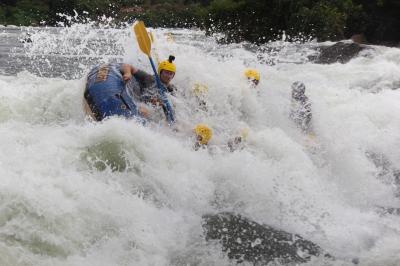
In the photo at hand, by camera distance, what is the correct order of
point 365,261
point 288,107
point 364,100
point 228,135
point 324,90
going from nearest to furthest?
point 365,261, point 228,135, point 288,107, point 364,100, point 324,90

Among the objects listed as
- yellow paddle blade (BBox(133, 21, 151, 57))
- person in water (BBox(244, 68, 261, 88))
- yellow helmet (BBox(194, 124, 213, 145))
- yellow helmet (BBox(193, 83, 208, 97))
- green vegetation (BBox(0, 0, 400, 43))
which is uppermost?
yellow paddle blade (BBox(133, 21, 151, 57))

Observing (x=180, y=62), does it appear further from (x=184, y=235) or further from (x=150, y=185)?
(x=184, y=235)

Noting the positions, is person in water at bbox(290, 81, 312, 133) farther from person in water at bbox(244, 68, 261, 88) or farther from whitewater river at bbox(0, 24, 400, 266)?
person in water at bbox(244, 68, 261, 88)

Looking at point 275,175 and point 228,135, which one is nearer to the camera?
point 275,175

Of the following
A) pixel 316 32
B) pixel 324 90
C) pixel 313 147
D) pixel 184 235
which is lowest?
pixel 316 32

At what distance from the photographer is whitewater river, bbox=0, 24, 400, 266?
3955 mm

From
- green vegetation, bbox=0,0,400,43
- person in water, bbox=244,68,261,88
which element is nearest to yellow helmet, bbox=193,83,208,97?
person in water, bbox=244,68,261,88

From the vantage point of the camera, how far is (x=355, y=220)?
16.6 feet

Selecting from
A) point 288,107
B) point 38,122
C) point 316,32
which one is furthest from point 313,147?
point 316,32

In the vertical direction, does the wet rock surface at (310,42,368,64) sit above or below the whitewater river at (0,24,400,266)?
below

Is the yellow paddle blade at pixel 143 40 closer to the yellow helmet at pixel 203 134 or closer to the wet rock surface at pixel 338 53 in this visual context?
the yellow helmet at pixel 203 134

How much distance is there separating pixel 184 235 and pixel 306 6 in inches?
807

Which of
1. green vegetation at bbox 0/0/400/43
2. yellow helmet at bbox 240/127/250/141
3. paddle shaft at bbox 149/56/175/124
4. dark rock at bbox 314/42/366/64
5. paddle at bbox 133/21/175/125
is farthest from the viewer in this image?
green vegetation at bbox 0/0/400/43

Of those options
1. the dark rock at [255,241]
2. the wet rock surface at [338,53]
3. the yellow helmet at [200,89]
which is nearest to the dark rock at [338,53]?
the wet rock surface at [338,53]
